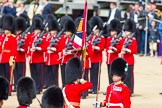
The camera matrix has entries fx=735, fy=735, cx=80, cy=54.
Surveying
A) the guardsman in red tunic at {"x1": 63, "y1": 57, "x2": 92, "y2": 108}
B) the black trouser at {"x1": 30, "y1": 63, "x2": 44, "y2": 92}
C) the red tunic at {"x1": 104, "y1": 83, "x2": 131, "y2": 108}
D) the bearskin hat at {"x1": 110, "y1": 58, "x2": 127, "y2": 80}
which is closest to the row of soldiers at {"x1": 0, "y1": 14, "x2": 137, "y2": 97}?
the black trouser at {"x1": 30, "y1": 63, "x2": 44, "y2": 92}

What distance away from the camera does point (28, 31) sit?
15797 millimetres

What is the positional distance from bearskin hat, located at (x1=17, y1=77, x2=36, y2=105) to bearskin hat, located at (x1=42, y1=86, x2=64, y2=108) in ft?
1.30

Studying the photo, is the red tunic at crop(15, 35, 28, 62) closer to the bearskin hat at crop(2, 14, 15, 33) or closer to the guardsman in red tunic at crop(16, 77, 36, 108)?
the bearskin hat at crop(2, 14, 15, 33)

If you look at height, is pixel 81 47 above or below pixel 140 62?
above

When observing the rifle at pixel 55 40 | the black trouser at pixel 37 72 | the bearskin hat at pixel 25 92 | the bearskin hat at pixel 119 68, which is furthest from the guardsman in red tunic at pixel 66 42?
the bearskin hat at pixel 25 92

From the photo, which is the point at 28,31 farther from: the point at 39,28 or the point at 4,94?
the point at 4,94

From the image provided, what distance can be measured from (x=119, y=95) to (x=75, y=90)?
2.03 feet

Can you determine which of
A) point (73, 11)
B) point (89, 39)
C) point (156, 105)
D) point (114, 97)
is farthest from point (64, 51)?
point (73, 11)

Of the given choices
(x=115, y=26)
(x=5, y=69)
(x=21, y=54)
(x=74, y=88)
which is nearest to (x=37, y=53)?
(x=21, y=54)

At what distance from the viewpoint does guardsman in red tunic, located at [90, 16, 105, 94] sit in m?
15.1

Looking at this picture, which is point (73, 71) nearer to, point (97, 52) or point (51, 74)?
point (97, 52)

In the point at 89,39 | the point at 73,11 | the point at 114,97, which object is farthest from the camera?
the point at 73,11

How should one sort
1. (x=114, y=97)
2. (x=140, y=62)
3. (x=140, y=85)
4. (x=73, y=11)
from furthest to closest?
(x=73, y=11) → (x=140, y=62) → (x=140, y=85) → (x=114, y=97)

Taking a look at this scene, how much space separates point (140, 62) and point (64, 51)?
6105 millimetres
